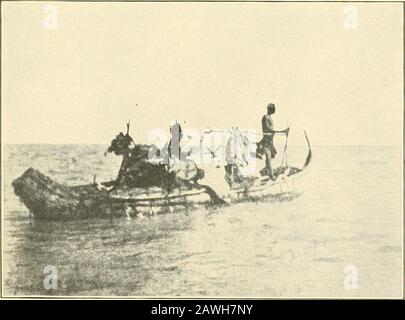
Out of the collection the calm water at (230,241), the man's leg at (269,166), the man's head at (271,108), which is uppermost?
the man's head at (271,108)

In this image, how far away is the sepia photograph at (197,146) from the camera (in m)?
3.78

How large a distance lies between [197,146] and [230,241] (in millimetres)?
581

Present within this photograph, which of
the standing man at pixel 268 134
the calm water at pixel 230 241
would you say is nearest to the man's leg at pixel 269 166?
the standing man at pixel 268 134

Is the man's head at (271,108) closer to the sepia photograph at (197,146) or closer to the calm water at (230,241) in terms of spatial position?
the sepia photograph at (197,146)

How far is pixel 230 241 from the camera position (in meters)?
3.79

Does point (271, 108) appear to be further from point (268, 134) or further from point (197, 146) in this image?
point (197, 146)

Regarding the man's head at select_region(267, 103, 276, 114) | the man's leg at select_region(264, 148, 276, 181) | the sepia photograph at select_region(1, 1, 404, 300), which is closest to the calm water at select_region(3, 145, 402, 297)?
the sepia photograph at select_region(1, 1, 404, 300)

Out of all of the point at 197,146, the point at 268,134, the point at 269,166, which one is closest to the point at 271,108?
the point at 268,134

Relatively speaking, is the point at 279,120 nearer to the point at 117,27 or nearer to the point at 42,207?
the point at 117,27

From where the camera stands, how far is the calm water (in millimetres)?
3775

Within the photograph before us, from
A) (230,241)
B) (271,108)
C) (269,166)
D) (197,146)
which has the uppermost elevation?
(271,108)

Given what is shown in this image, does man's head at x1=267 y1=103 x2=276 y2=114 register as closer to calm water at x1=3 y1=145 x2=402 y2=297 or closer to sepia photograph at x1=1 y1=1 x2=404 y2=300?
sepia photograph at x1=1 y1=1 x2=404 y2=300
